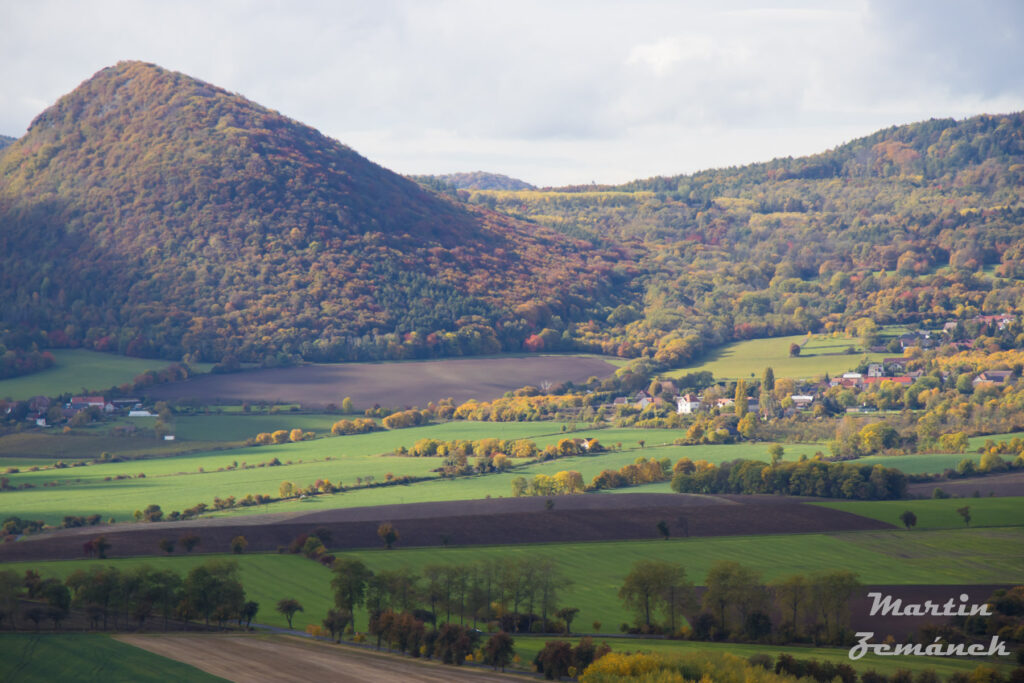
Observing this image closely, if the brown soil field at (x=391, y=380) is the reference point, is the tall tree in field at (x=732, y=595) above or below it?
below

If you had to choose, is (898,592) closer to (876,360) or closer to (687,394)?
(687,394)

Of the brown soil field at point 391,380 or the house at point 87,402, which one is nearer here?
the house at point 87,402

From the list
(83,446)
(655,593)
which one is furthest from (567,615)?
(83,446)

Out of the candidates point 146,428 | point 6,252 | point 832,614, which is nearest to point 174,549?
point 832,614

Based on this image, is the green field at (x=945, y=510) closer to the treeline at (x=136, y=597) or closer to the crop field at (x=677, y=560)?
the crop field at (x=677, y=560)

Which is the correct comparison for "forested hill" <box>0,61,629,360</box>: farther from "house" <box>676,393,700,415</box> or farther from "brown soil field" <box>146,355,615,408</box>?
"house" <box>676,393,700,415</box>

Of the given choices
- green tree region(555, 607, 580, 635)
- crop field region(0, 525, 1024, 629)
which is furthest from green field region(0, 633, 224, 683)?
green tree region(555, 607, 580, 635)

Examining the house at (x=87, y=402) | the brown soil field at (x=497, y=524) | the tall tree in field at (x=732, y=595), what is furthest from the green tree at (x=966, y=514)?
the house at (x=87, y=402)
